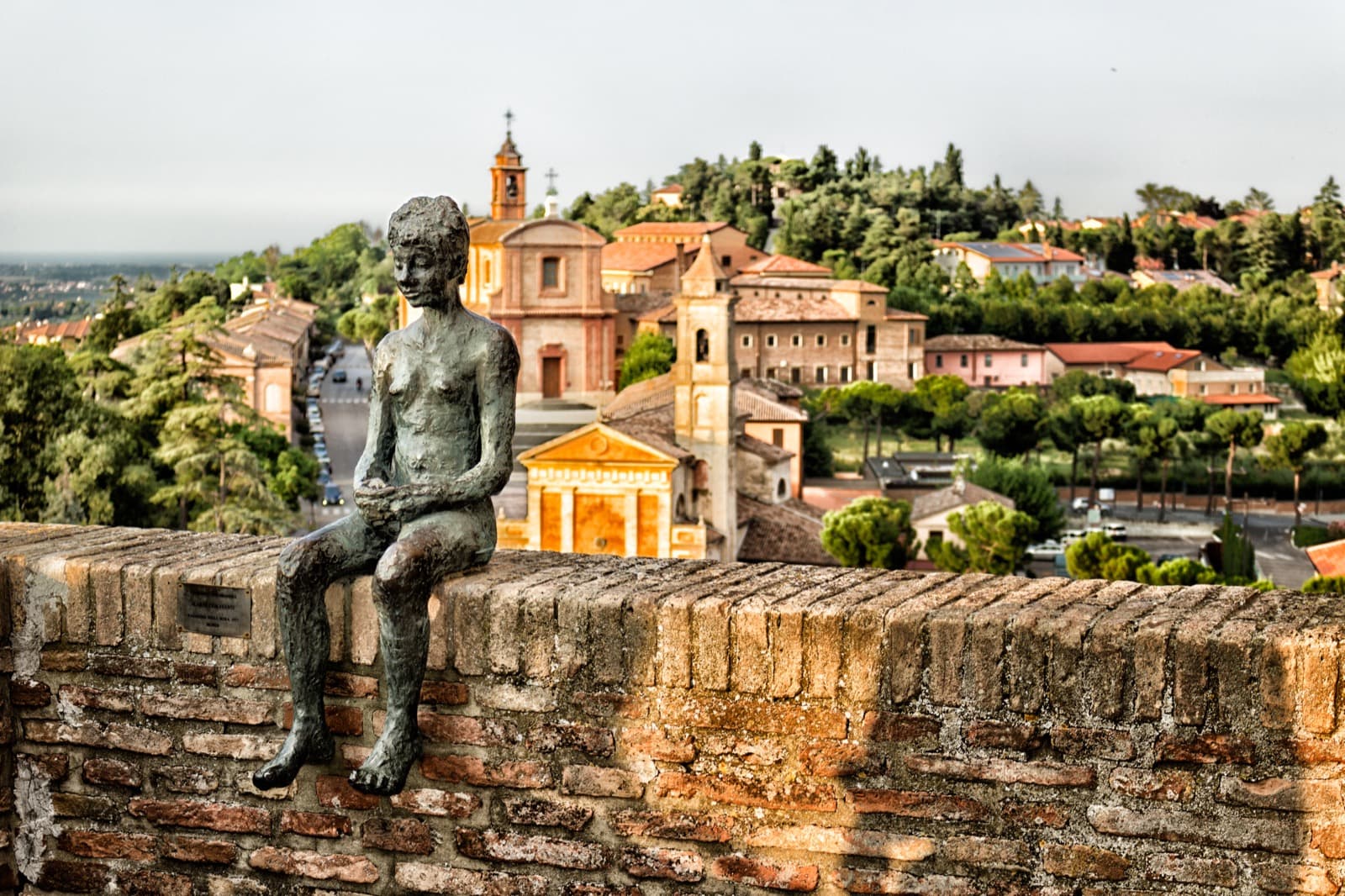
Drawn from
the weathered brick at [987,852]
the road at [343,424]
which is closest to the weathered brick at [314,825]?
the weathered brick at [987,852]

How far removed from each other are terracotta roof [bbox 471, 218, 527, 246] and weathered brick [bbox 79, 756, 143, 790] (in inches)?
2257

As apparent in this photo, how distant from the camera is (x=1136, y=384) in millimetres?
79938

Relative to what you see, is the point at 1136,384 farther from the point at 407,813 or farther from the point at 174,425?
the point at 407,813

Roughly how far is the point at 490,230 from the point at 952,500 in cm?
2509

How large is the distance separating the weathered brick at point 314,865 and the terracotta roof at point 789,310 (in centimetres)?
7199

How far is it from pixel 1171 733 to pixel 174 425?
27372 mm

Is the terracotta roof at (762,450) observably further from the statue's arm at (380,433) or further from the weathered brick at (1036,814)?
the weathered brick at (1036,814)

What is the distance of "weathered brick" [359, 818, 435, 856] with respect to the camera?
4.33 metres

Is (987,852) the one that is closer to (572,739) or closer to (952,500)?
(572,739)

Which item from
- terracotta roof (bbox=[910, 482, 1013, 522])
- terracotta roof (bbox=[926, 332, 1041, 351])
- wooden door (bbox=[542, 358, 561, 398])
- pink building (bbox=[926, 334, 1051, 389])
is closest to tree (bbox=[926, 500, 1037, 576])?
terracotta roof (bbox=[910, 482, 1013, 522])

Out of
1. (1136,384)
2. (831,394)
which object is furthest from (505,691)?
(1136,384)

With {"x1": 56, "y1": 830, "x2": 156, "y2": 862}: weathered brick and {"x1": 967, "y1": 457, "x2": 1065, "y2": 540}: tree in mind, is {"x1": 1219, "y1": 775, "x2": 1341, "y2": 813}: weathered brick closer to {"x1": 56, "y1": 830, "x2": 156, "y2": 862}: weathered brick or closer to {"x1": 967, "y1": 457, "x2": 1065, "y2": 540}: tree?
{"x1": 56, "y1": 830, "x2": 156, "y2": 862}: weathered brick

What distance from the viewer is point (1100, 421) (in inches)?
2368

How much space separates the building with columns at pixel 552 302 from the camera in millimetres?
60500
